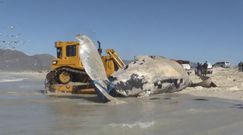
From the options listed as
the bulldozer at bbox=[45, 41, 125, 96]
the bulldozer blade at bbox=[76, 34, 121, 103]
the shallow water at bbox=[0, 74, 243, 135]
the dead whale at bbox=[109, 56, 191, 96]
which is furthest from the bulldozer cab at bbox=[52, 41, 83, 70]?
the shallow water at bbox=[0, 74, 243, 135]

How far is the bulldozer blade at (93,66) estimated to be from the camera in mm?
17016

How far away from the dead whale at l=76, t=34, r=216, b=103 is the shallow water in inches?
62.3

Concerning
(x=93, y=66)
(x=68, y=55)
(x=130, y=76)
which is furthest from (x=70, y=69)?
(x=130, y=76)

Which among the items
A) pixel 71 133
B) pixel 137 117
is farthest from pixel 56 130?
pixel 137 117

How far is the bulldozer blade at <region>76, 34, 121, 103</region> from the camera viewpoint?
55.8ft

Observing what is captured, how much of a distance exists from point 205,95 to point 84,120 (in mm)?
9597

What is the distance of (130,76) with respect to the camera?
18266 mm

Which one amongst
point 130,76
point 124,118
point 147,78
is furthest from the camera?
point 147,78

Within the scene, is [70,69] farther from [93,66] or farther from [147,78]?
[147,78]

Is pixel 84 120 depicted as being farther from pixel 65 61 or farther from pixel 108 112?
pixel 65 61

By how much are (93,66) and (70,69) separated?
339 centimetres

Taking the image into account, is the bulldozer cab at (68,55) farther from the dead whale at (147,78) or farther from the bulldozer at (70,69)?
the dead whale at (147,78)

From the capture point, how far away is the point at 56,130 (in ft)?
32.1

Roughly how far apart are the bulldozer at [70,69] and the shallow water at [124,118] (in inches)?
172
